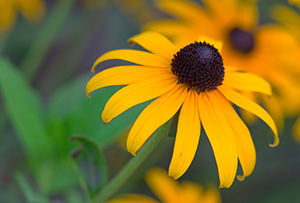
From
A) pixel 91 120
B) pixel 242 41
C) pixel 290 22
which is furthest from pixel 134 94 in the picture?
pixel 290 22

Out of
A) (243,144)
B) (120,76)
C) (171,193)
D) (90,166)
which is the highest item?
(120,76)

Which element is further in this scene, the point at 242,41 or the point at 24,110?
the point at 242,41

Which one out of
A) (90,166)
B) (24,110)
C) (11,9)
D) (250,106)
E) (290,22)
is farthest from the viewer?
(290,22)

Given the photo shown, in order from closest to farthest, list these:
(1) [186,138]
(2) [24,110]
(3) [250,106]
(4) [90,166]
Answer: (1) [186,138] < (3) [250,106] < (4) [90,166] < (2) [24,110]

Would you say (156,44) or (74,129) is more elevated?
(156,44)

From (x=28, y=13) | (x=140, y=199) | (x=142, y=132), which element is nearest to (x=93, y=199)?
(x=142, y=132)

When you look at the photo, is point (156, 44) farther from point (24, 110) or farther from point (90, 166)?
point (24, 110)

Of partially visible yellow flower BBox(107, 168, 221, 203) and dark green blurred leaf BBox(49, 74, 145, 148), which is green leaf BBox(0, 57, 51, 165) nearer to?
dark green blurred leaf BBox(49, 74, 145, 148)

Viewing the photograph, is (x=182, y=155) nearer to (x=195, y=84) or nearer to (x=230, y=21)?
(x=195, y=84)
